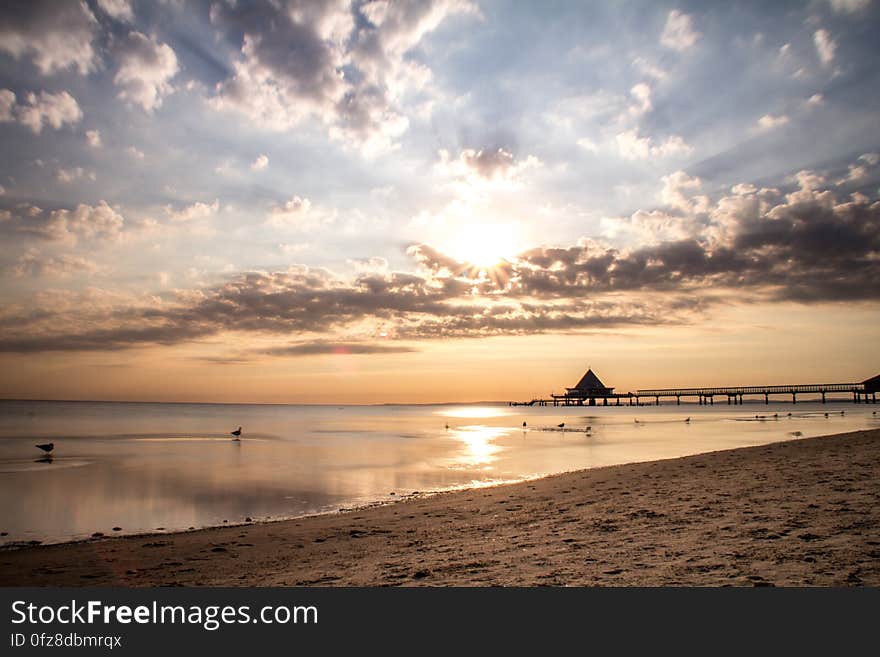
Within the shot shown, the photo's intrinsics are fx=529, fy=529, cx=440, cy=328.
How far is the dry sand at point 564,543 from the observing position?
6949 mm

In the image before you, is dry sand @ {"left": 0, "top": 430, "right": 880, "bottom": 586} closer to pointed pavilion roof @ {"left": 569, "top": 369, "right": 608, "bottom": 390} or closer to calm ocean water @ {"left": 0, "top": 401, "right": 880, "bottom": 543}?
calm ocean water @ {"left": 0, "top": 401, "right": 880, "bottom": 543}

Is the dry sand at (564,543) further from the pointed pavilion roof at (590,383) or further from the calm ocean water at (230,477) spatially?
the pointed pavilion roof at (590,383)

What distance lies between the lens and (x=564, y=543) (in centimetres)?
916

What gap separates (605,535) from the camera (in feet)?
31.1

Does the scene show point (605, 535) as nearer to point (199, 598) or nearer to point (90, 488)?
point (199, 598)

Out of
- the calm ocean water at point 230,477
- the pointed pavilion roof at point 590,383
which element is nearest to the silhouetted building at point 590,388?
the pointed pavilion roof at point 590,383

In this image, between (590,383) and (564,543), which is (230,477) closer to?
(564,543)

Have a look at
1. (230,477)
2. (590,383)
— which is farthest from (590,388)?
(230,477)

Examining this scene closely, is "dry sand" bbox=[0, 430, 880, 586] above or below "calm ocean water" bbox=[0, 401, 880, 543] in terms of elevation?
above

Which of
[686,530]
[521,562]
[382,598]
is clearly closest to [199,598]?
[382,598]

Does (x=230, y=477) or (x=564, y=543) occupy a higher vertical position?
(x=564, y=543)

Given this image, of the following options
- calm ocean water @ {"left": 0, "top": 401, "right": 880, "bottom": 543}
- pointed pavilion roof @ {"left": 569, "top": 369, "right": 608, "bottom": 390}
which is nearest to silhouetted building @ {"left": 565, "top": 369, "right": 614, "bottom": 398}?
pointed pavilion roof @ {"left": 569, "top": 369, "right": 608, "bottom": 390}

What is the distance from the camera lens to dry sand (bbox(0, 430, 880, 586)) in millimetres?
6949

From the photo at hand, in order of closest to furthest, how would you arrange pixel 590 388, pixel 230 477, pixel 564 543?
1. pixel 564 543
2. pixel 230 477
3. pixel 590 388
